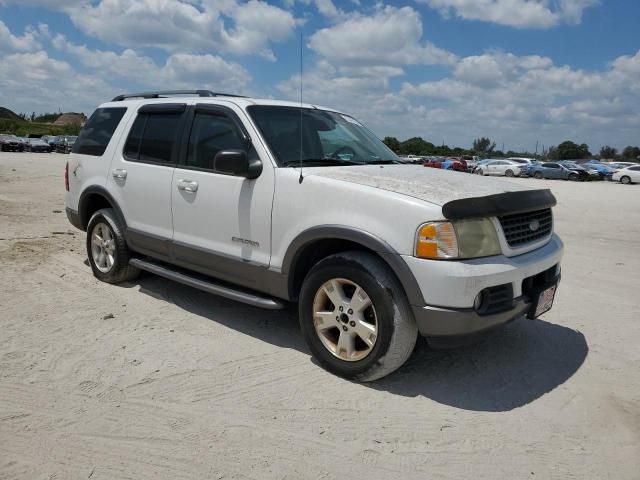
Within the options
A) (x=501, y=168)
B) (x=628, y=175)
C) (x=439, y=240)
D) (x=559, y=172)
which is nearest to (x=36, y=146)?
(x=501, y=168)

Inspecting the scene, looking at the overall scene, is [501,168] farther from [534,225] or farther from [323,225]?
[323,225]

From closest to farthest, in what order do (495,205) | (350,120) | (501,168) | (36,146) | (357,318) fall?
(495,205) < (357,318) < (350,120) < (501,168) < (36,146)

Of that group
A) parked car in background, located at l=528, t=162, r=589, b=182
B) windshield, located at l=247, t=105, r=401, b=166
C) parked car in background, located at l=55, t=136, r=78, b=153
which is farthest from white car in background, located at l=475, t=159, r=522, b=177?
windshield, located at l=247, t=105, r=401, b=166

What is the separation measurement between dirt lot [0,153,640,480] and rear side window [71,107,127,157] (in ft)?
5.07

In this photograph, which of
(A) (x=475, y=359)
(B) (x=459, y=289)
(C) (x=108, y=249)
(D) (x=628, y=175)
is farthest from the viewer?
(D) (x=628, y=175)

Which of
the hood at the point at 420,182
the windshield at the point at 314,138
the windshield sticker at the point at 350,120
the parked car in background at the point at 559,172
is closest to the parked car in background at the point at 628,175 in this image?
the parked car in background at the point at 559,172

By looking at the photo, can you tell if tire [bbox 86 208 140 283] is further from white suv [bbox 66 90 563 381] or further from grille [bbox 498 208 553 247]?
grille [bbox 498 208 553 247]

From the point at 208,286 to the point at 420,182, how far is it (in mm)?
1951

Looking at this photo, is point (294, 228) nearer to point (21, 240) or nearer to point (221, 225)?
point (221, 225)

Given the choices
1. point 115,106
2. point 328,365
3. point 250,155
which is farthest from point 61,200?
point 328,365

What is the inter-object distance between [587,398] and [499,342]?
99 centimetres

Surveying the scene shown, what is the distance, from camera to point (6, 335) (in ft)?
14.1

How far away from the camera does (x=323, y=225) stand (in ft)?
12.1

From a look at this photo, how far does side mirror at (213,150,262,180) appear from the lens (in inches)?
156
